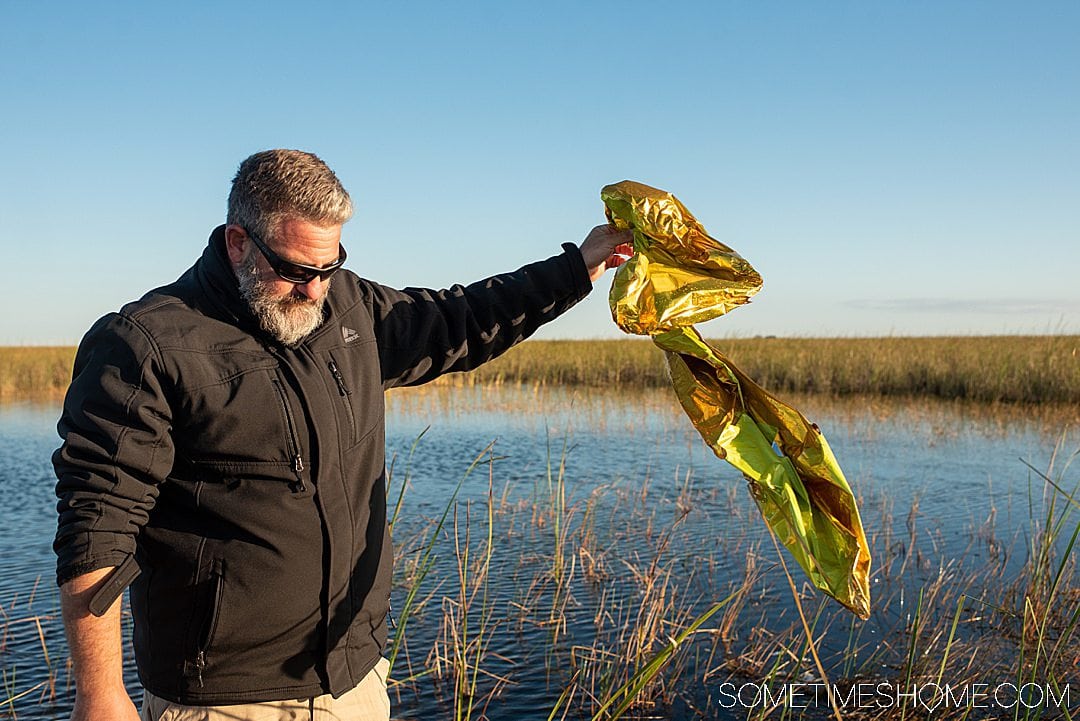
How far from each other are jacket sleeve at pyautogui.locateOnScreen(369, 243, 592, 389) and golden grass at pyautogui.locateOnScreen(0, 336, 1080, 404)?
13.0 m

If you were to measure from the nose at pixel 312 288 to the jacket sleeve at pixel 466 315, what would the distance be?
38 cm

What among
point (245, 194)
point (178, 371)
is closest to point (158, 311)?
point (178, 371)

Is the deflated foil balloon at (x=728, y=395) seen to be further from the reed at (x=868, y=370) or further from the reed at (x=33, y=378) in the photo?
the reed at (x=33, y=378)

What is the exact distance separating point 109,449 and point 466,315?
1.05m

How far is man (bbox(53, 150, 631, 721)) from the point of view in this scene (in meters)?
1.72

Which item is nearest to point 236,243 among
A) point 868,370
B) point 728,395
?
point 728,395

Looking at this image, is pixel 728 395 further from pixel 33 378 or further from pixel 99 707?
pixel 33 378

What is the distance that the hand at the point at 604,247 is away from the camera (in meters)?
2.60

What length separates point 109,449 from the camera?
1.72 m

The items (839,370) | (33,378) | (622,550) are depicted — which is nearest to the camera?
(622,550)

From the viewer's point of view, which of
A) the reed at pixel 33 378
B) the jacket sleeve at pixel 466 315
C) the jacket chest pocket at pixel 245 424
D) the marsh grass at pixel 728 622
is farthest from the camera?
the reed at pixel 33 378

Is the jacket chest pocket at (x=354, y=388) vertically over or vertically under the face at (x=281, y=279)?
under

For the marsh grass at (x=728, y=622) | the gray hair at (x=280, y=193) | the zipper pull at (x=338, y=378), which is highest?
Result: the gray hair at (x=280, y=193)

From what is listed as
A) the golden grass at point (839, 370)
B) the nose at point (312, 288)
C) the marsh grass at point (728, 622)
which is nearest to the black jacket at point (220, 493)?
the nose at point (312, 288)
